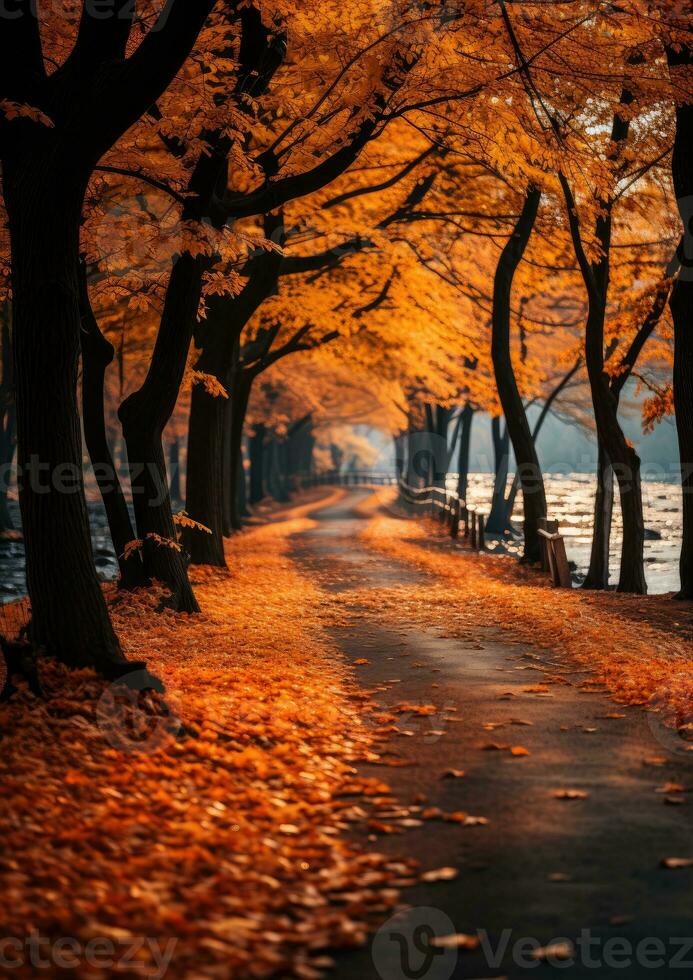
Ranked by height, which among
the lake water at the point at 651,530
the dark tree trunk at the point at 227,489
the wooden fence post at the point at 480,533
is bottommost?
the lake water at the point at 651,530

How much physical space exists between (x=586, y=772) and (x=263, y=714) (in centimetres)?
264

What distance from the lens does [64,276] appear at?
7.31 metres

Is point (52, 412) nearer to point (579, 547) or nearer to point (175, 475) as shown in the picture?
point (579, 547)

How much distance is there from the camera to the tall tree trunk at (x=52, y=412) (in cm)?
716

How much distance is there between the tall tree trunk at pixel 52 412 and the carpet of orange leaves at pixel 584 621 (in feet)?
15.2

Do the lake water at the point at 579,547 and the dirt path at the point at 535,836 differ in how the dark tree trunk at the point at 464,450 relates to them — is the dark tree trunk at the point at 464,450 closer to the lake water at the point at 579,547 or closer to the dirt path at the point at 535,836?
the lake water at the point at 579,547

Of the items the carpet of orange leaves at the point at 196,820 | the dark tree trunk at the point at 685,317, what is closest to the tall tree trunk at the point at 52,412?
the carpet of orange leaves at the point at 196,820

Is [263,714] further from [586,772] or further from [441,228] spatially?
[441,228]

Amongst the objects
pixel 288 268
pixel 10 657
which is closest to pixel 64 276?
pixel 10 657

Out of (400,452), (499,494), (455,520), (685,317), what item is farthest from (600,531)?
(400,452)

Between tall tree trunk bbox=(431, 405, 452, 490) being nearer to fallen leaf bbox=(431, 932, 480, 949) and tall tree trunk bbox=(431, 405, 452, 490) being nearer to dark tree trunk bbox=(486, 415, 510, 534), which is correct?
dark tree trunk bbox=(486, 415, 510, 534)

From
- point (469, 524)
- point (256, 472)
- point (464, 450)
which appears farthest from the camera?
point (256, 472)

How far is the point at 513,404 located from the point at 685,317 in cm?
667

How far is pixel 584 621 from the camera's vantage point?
39.1ft
